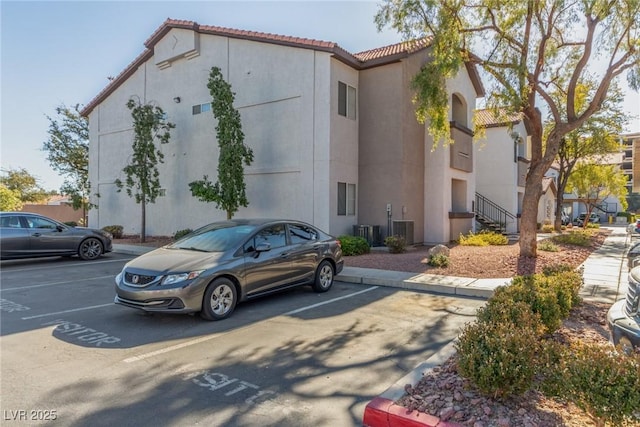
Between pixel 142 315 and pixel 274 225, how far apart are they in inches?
111

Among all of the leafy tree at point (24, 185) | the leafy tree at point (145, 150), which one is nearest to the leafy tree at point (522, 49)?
the leafy tree at point (145, 150)

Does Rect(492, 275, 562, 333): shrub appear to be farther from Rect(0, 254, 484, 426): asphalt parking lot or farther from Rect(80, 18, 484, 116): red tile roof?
Rect(80, 18, 484, 116): red tile roof

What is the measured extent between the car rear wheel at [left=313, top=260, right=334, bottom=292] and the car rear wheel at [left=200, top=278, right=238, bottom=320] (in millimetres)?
2177

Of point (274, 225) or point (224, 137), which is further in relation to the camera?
point (224, 137)

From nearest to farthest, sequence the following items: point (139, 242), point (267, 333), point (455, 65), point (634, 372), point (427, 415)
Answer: point (634, 372), point (427, 415), point (267, 333), point (455, 65), point (139, 242)

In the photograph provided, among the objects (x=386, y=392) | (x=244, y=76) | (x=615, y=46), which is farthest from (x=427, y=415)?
(x=244, y=76)

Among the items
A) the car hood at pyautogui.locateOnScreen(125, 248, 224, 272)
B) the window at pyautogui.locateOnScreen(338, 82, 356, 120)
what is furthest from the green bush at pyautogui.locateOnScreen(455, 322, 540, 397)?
the window at pyautogui.locateOnScreen(338, 82, 356, 120)

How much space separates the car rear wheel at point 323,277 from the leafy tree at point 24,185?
135 ft

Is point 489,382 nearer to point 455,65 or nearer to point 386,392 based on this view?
point 386,392

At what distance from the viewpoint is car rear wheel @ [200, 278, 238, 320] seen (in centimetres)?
624

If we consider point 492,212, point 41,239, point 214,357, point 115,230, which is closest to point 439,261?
point 214,357

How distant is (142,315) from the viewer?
262 inches

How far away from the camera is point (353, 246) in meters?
13.0

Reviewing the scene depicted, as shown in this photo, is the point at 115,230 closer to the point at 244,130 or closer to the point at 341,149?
the point at 244,130
